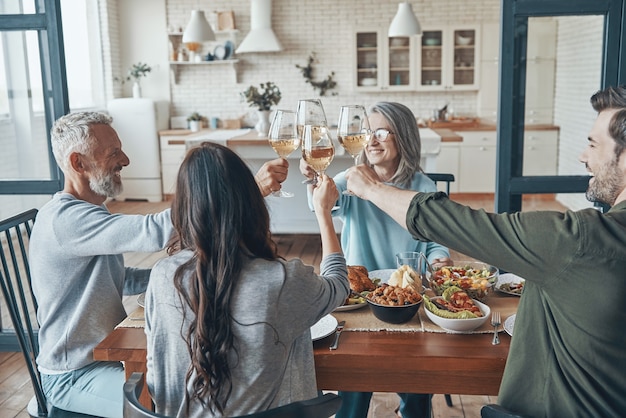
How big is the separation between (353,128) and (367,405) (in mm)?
1067

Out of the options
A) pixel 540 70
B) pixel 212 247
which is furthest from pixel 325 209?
pixel 540 70

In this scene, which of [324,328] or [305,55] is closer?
[324,328]

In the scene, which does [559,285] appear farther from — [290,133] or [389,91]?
[389,91]

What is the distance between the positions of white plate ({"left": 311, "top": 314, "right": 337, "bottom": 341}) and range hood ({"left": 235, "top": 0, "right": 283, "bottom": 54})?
6933mm

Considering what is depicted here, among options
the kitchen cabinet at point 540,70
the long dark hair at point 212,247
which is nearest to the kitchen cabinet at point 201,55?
the kitchen cabinet at point 540,70

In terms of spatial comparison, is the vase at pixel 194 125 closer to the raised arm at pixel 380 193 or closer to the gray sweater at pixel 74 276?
the gray sweater at pixel 74 276

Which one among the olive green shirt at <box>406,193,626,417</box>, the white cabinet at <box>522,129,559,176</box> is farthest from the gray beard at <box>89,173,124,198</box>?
the white cabinet at <box>522,129,559,176</box>

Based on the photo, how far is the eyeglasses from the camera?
2.42m

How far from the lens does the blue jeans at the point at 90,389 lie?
1819 millimetres

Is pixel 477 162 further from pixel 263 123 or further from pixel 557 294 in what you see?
pixel 557 294

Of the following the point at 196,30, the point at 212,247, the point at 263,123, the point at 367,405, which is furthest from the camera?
the point at 196,30

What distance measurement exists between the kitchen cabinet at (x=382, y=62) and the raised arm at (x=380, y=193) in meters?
6.95

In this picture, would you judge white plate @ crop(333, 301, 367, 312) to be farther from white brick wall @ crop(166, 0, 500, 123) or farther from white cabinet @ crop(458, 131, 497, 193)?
white brick wall @ crop(166, 0, 500, 123)

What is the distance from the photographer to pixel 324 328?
5.34 feet
